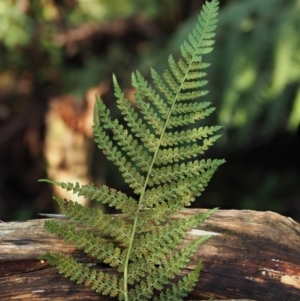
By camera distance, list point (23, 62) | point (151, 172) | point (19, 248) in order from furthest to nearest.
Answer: point (23, 62)
point (19, 248)
point (151, 172)

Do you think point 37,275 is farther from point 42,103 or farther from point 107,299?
point 42,103

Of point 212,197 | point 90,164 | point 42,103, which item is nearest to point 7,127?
point 42,103

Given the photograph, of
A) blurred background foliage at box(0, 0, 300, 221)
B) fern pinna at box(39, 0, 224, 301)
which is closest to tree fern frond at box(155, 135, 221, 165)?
fern pinna at box(39, 0, 224, 301)

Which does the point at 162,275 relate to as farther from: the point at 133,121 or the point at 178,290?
the point at 133,121

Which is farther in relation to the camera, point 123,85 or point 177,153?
point 123,85

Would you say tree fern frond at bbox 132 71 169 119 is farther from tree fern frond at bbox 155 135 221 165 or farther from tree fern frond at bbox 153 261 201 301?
tree fern frond at bbox 153 261 201 301

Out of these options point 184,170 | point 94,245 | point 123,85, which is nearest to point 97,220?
point 94,245

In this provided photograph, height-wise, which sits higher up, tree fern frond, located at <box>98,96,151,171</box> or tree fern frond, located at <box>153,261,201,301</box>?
tree fern frond, located at <box>98,96,151,171</box>
